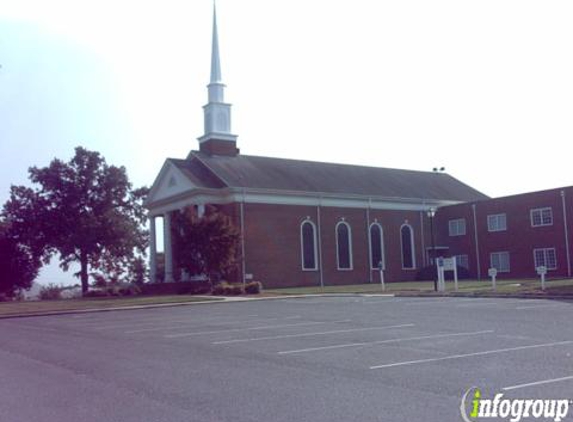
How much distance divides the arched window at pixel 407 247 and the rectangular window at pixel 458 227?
3.20 metres

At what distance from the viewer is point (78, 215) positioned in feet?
190

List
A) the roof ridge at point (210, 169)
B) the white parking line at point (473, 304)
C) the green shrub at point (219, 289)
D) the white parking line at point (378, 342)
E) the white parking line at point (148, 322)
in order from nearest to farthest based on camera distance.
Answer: the white parking line at point (378, 342), the white parking line at point (148, 322), the white parking line at point (473, 304), the green shrub at point (219, 289), the roof ridge at point (210, 169)

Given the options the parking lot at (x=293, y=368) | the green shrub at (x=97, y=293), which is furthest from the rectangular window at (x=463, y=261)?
the parking lot at (x=293, y=368)

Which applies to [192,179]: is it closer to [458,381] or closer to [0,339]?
[0,339]

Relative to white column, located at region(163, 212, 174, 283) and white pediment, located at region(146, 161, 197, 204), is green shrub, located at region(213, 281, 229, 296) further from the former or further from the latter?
white column, located at region(163, 212, 174, 283)

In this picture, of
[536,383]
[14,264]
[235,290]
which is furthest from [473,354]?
[14,264]

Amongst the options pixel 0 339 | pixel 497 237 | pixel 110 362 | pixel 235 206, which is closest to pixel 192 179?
pixel 235 206

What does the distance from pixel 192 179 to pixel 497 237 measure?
22753 mm

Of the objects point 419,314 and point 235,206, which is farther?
point 235,206

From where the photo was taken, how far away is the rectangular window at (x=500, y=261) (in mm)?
51594

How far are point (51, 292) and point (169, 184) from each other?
11.7 meters

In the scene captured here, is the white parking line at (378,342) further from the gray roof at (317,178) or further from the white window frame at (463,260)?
the white window frame at (463,260)

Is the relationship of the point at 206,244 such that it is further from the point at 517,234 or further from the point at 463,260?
the point at 463,260

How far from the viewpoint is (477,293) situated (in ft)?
90.2
